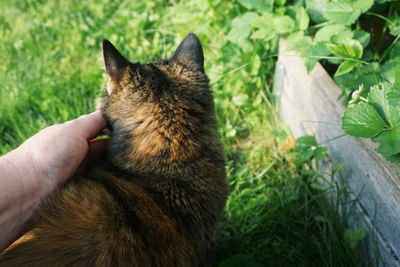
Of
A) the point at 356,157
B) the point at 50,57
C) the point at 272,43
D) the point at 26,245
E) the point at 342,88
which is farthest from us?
the point at 50,57

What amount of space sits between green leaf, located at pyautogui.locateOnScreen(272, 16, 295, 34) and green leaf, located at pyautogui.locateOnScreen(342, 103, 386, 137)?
0.91 metres

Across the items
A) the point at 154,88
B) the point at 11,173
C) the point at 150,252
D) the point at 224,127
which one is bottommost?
the point at 224,127

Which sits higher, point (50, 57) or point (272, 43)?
point (50, 57)

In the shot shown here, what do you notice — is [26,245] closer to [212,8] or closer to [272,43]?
[272,43]

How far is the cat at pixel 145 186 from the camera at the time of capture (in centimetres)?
131

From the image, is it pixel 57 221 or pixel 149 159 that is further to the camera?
pixel 149 159

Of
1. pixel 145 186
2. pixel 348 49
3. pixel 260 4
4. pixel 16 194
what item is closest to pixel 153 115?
pixel 145 186

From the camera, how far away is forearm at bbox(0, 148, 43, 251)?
1648 mm

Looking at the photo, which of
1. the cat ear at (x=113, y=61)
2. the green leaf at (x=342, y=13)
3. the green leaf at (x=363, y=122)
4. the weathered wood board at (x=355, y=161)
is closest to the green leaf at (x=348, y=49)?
the green leaf at (x=342, y=13)

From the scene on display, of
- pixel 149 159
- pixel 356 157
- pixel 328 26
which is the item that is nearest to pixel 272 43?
pixel 328 26

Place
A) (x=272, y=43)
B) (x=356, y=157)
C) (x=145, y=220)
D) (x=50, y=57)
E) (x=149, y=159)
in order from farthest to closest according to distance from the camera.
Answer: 1. (x=50, y=57)
2. (x=272, y=43)
3. (x=356, y=157)
4. (x=149, y=159)
5. (x=145, y=220)

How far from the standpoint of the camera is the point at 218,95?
281 cm

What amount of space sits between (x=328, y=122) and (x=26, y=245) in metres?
1.59

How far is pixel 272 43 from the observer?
2631mm
